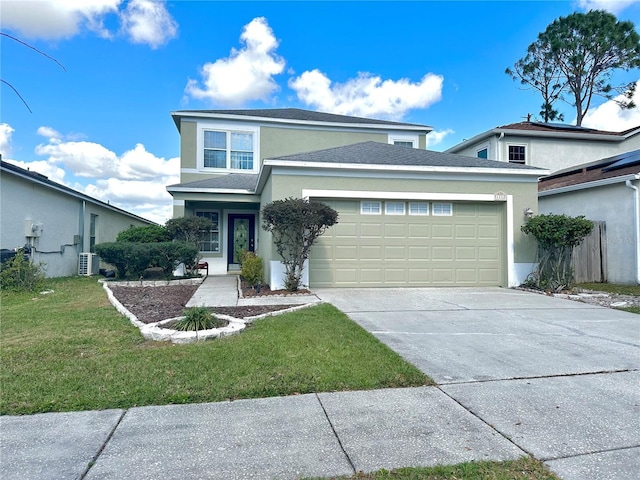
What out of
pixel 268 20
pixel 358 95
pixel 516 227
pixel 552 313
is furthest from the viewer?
pixel 358 95

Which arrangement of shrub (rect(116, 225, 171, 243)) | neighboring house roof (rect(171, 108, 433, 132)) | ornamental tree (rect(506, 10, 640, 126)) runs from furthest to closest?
ornamental tree (rect(506, 10, 640, 126))
neighboring house roof (rect(171, 108, 433, 132))
shrub (rect(116, 225, 171, 243))

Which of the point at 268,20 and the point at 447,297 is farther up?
the point at 268,20

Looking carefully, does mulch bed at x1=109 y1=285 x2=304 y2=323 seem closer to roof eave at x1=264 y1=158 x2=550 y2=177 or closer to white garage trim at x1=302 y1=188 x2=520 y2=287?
roof eave at x1=264 y1=158 x2=550 y2=177

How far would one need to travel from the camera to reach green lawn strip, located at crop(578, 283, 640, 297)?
9.65m

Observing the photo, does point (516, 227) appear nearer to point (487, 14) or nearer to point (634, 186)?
point (634, 186)

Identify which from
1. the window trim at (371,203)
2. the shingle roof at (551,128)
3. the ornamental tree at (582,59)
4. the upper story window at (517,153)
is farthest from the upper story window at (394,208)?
the ornamental tree at (582,59)

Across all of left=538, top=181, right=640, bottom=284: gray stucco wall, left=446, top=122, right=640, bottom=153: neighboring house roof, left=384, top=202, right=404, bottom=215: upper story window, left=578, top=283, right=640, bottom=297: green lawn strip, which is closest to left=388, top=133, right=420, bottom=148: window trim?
left=446, top=122, right=640, bottom=153: neighboring house roof

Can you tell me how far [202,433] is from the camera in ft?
9.32

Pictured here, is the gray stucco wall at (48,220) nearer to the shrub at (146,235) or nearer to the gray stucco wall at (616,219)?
the shrub at (146,235)

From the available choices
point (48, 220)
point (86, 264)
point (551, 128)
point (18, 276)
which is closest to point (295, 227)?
point (18, 276)

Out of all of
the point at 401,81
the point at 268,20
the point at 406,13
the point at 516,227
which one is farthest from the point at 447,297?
the point at 401,81

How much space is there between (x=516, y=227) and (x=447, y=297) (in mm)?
3510

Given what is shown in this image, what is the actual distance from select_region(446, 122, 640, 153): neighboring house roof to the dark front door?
11.3 metres

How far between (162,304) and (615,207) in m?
12.6
